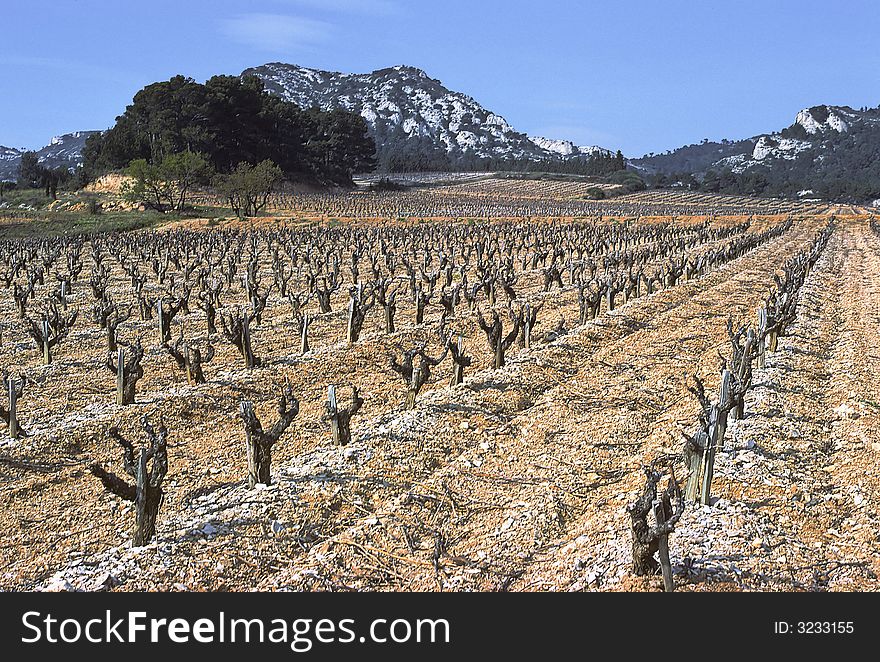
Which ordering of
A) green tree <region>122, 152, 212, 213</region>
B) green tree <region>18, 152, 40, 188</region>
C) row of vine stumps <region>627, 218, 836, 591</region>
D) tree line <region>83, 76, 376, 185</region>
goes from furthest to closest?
green tree <region>18, 152, 40, 188</region> < tree line <region>83, 76, 376, 185</region> < green tree <region>122, 152, 212, 213</region> < row of vine stumps <region>627, 218, 836, 591</region>

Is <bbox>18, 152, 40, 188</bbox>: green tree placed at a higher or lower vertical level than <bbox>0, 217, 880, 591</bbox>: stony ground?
higher

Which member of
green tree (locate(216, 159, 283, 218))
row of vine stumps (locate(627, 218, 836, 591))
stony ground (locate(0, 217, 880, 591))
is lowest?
stony ground (locate(0, 217, 880, 591))

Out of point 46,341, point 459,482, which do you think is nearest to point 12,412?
point 46,341

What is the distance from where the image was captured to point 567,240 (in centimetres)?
3884

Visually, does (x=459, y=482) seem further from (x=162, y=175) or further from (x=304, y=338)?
(x=162, y=175)

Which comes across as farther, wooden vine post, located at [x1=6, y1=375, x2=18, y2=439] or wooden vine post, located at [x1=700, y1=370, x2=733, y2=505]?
wooden vine post, located at [x1=6, y1=375, x2=18, y2=439]

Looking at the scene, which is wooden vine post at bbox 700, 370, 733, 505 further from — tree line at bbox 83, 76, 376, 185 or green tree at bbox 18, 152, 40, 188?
green tree at bbox 18, 152, 40, 188

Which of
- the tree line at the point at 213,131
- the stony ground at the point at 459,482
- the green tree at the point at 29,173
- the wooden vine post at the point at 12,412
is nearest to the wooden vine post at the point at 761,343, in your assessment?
the stony ground at the point at 459,482

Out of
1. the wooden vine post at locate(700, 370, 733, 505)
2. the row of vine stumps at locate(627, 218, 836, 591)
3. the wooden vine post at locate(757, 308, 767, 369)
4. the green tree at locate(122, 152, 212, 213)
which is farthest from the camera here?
the green tree at locate(122, 152, 212, 213)

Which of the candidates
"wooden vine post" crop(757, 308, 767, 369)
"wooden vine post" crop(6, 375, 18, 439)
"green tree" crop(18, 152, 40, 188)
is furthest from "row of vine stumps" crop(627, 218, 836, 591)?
"green tree" crop(18, 152, 40, 188)

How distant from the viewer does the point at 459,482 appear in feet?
24.5

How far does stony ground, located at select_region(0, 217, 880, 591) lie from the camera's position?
5789 mm

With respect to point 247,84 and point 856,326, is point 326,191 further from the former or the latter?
point 856,326
